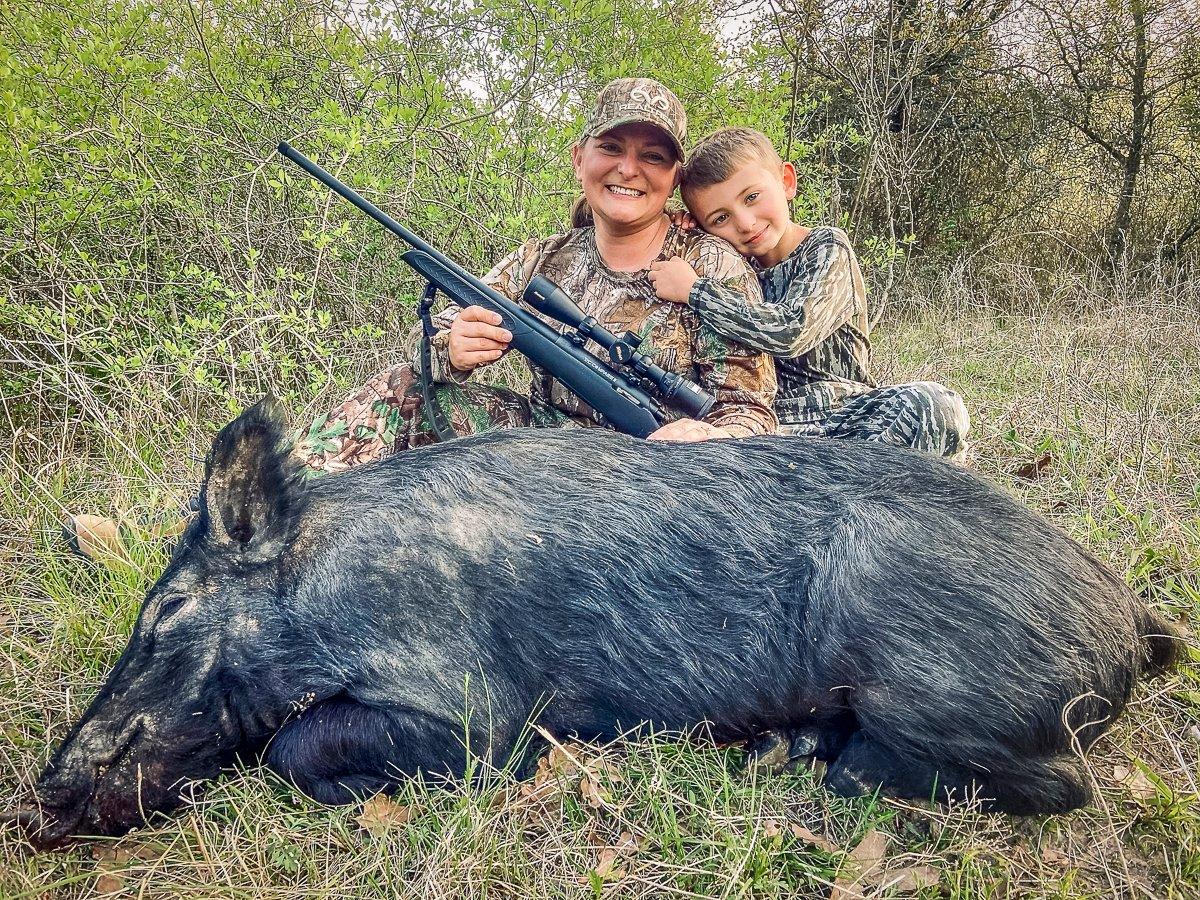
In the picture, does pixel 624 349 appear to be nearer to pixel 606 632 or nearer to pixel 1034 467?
pixel 606 632

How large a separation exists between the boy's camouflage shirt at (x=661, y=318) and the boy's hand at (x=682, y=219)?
6 cm

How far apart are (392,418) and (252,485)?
5.60 feet

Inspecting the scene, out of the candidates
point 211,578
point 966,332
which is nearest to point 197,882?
point 211,578

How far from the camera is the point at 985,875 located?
222 cm

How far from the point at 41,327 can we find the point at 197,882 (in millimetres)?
3483

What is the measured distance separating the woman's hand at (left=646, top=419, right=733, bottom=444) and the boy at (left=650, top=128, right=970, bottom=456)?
1.90 feet

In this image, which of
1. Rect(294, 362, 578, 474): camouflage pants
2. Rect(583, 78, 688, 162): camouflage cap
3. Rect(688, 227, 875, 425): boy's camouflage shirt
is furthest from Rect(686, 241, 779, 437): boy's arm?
Rect(294, 362, 578, 474): camouflage pants

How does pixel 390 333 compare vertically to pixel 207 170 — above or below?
below

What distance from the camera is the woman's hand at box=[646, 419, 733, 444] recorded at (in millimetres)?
3270

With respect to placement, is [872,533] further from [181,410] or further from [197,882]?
[181,410]

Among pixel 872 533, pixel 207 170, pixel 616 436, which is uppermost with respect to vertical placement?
pixel 207 170

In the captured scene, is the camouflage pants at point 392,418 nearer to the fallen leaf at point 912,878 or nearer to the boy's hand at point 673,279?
the boy's hand at point 673,279

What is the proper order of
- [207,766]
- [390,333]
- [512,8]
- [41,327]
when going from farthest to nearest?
[390,333], [512,8], [41,327], [207,766]

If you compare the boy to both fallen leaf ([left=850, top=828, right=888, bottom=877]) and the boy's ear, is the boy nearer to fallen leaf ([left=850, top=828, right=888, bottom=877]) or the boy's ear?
the boy's ear
